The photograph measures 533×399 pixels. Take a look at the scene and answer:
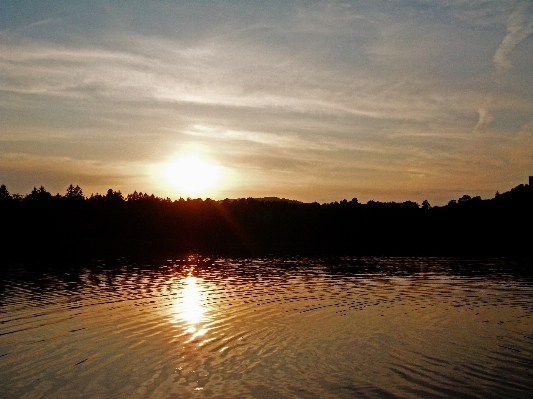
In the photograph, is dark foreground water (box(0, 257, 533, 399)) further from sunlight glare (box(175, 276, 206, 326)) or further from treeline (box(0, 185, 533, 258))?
treeline (box(0, 185, 533, 258))

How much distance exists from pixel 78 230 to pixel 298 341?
6829 inches

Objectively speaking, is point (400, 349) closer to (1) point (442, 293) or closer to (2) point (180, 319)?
(2) point (180, 319)

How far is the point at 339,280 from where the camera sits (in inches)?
2136

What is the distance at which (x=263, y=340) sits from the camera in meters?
25.7

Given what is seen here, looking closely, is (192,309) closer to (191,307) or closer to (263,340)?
(191,307)

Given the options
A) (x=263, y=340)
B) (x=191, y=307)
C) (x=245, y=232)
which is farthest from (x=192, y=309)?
(x=245, y=232)

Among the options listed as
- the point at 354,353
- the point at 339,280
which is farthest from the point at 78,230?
the point at 354,353

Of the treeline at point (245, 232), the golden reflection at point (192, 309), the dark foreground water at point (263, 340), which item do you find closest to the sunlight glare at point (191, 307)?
the golden reflection at point (192, 309)

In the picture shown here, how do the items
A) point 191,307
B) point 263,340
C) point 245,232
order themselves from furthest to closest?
point 245,232
point 191,307
point 263,340

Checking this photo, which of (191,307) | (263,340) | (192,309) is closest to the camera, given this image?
(263,340)

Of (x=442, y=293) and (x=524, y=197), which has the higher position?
(x=524, y=197)

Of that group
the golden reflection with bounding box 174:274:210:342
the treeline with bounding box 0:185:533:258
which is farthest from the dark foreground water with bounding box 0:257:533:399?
the treeline with bounding box 0:185:533:258

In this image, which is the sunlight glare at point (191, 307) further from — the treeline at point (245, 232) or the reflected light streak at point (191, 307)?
the treeline at point (245, 232)

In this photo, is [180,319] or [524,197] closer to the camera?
[180,319]
